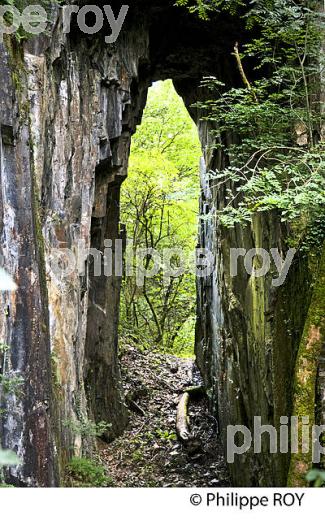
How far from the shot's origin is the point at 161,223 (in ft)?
48.7

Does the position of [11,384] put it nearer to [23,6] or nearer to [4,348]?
[4,348]


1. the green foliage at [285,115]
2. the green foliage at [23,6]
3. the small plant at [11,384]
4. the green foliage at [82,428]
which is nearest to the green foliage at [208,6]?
the green foliage at [285,115]

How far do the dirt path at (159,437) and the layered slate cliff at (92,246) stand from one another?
57 cm

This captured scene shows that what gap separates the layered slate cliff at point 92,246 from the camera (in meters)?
4.27

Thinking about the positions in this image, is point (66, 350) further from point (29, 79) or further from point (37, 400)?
point (29, 79)

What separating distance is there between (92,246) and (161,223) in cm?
488

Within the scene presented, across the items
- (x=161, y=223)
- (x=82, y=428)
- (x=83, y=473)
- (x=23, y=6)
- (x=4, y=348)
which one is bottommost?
(x=83, y=473)

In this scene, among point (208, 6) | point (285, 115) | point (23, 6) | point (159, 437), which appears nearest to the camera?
point (23, 6)

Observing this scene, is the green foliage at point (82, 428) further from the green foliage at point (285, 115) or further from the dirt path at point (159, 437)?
the green foliage at point (285, 115)

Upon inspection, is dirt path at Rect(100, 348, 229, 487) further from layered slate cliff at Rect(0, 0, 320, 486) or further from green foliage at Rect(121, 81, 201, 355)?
green foliage at Rect(121, 81, 201, 355)

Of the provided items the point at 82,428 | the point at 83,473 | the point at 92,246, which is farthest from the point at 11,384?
the point at 92,246

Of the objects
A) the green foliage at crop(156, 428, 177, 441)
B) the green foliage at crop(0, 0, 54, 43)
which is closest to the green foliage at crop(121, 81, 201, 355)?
the green foliage at crop(156, 428, 177, 441)

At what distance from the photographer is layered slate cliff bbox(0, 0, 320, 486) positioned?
4266 mm

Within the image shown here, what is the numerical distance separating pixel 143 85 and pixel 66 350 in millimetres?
6810
